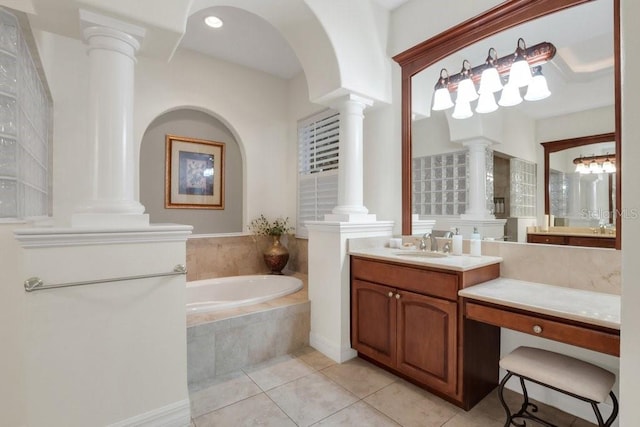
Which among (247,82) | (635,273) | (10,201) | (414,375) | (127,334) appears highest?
(247,82)

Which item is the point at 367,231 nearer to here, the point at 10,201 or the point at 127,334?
the point at 127,334

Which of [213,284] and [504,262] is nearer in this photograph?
[504,262]

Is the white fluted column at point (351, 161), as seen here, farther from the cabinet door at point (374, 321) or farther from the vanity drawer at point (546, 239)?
the vanity drawer at point (546, 239)

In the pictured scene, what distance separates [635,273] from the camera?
30.7 inches

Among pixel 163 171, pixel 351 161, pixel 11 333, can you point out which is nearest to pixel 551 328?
pixel 351 161

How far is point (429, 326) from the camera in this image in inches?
74.7

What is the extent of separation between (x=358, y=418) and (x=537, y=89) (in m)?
2.25

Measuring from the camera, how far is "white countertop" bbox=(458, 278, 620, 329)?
1340mm

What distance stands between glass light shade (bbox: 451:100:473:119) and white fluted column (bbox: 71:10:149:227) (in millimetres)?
2113

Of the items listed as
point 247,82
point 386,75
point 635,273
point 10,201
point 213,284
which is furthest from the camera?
point 247,82

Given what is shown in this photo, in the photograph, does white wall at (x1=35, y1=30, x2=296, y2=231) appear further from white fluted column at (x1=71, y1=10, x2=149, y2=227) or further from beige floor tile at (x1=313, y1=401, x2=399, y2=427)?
beige floor tile at (x1=313, y1=401, x2=399, y2=427)

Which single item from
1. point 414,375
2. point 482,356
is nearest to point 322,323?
point 414,375

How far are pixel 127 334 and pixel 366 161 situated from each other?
2.21 m

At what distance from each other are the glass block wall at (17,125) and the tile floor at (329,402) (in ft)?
4.88
